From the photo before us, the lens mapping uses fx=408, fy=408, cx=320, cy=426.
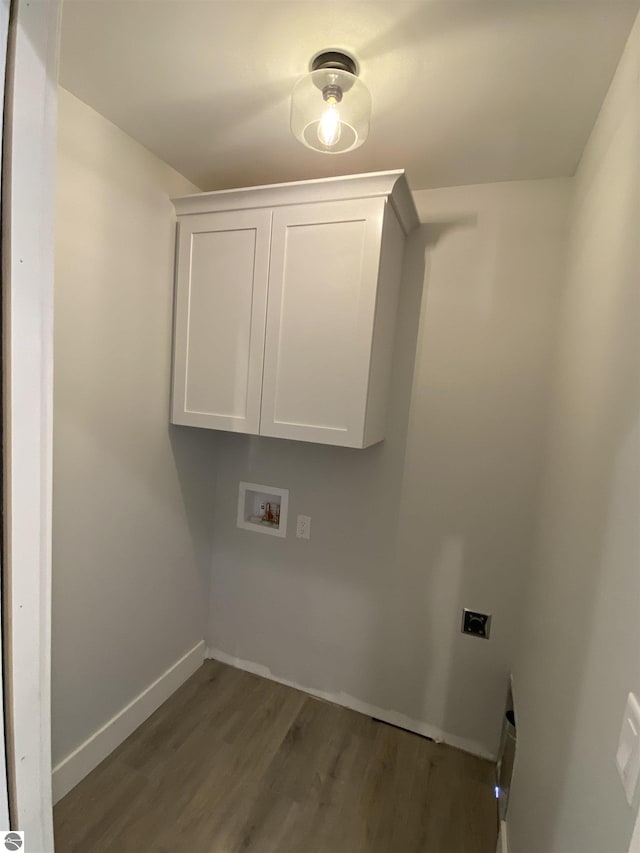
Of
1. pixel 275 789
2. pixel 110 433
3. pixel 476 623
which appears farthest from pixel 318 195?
pixel 275 789

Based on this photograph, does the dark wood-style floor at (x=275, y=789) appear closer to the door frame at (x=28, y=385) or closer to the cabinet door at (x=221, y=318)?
the door frame at (x=28, y=385)

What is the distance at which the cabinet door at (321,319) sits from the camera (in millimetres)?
1478

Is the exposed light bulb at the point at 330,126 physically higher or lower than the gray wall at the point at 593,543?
higher

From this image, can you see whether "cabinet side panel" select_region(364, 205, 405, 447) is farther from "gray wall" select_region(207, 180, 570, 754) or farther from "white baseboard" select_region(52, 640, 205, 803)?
"white baseboard" select_region(52, 640, 205, 803)

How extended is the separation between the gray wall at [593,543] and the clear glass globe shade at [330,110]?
621mm

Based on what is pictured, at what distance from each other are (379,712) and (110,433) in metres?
1.78

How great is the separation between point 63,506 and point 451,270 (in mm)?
1773

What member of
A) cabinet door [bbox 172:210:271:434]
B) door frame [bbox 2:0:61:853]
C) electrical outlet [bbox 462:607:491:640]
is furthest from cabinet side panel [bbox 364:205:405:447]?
door frame [bbox 2:0:61:853]

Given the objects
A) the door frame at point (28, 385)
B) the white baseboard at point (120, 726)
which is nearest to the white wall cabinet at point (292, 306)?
the door frame at point (28, 385)

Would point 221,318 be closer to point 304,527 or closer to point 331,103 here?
point 331,103

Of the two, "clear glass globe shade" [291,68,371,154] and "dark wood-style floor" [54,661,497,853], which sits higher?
"clear glass globe shade" [291,68,371,154]

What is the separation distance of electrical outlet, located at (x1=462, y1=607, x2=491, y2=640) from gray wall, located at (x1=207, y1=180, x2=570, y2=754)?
31 mm

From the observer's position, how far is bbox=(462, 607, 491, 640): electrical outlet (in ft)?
5.78

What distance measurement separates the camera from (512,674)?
1.70m
